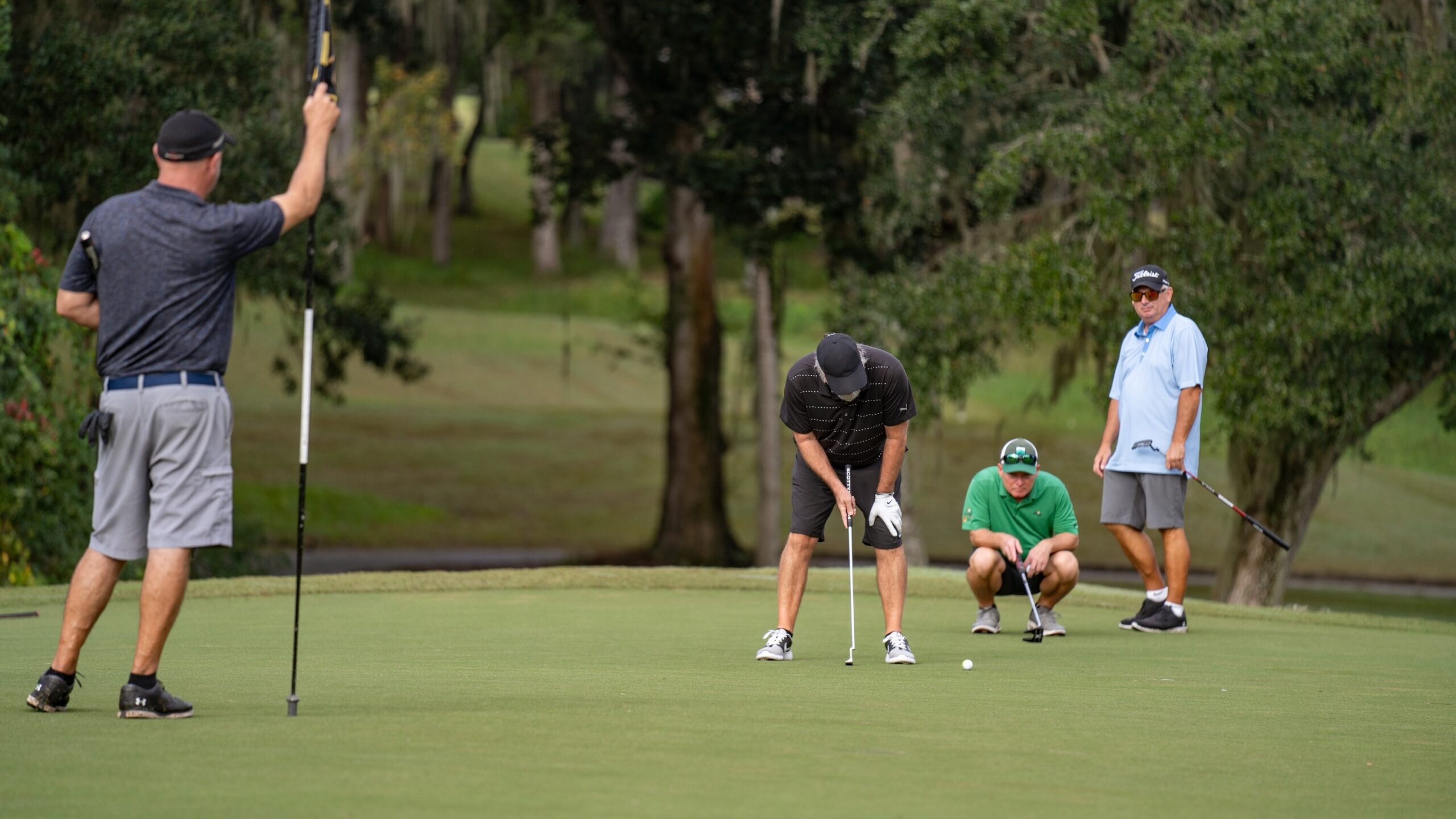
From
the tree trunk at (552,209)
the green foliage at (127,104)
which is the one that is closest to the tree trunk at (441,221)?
the tree trunk at (552,209)

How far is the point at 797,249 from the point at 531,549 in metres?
21.7

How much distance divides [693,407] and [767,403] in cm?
171

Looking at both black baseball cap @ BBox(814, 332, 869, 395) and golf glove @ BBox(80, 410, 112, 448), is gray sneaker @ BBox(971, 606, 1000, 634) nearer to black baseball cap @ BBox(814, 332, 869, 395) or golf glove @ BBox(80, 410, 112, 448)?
black baseball cap @ BBox(814, 332, 869, 395)

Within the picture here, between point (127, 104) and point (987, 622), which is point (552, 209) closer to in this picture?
point (127, 104)

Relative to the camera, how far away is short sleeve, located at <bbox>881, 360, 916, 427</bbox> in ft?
24.7

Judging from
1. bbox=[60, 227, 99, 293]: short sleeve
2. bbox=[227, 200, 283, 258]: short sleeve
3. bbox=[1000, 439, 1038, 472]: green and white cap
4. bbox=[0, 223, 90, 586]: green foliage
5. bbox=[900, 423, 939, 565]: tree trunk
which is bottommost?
bbox=[900, 423, 939, 565]: tree trunk

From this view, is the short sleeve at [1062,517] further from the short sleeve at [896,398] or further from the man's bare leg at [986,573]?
the short sleeve at [896,398]

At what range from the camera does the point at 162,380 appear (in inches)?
216

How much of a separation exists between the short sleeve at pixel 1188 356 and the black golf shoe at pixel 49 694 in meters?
6.07

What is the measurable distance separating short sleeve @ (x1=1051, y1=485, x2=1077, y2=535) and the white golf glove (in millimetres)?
1901

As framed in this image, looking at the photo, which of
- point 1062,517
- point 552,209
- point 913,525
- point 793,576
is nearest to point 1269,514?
point 913,525

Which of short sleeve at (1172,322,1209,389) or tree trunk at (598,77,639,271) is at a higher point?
short sleeve at (1172,322,1209,389)

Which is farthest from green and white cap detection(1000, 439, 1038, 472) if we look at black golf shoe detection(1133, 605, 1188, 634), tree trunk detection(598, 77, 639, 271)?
tree trunk detection(598, 77, 639, 271)

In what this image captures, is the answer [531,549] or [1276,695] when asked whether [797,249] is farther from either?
[1276,695]
